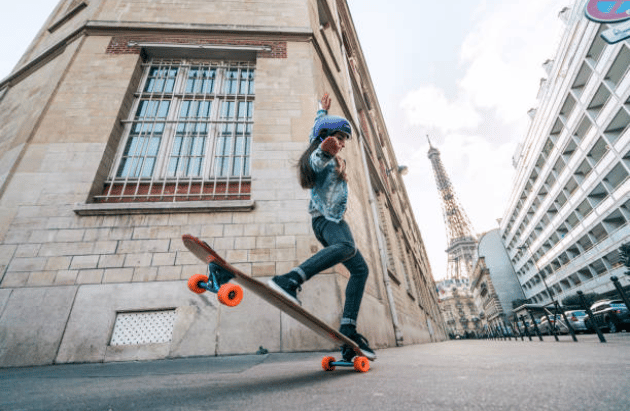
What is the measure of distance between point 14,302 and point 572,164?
36.3 meters

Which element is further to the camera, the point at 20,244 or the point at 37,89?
the point at 37,89

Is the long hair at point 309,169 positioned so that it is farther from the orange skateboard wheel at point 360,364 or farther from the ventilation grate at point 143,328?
the ventilation grate at point 143,328

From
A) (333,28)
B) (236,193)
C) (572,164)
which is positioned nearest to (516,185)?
(572,164)

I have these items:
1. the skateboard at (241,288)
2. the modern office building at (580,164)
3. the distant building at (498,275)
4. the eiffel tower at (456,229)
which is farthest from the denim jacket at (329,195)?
the eiffel tower at (456,229)

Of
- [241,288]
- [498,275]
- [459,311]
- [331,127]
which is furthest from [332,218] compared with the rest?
[459,311]

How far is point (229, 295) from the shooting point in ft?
5.06

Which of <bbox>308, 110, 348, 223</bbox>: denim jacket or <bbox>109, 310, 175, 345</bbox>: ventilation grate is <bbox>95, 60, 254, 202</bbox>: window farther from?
<bbox>308, 110, 348, 223</bbox>: denim jacket

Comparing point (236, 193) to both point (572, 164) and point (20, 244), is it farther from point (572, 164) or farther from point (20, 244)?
point (572, 164)

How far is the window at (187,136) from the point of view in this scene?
4.77 meters

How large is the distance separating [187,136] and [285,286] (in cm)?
472

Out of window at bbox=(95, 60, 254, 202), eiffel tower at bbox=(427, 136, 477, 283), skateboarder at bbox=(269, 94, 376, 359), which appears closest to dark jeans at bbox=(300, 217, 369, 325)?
skateboarder at bbox=(269, 94, 376, 359)

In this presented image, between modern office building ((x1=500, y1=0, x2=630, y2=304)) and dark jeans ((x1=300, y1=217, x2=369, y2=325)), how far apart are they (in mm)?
24111

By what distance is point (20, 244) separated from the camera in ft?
12.4

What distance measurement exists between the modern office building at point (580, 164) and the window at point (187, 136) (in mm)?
22555
